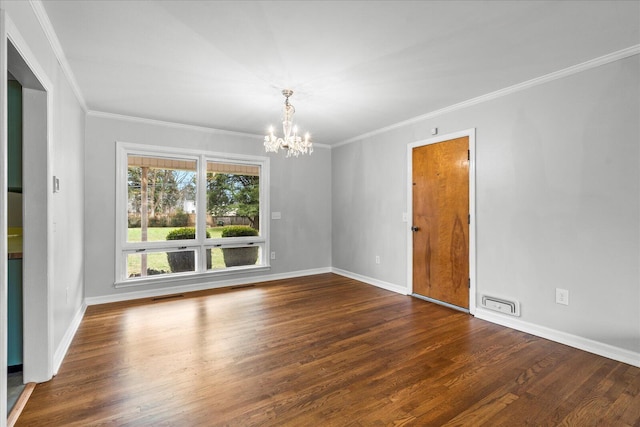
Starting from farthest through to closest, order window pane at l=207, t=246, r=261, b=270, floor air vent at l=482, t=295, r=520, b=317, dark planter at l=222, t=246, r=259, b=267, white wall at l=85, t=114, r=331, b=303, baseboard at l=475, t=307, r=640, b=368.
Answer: dark planter at l=222, t=246, r=259, b=267 < window pane at l=207, t=246, r=261, b=270 < white wall at l=85, t=114, r=331, b=303 < floor air vent at l=482, t=295, r=520, b=317 < baseboard at l=475, t=307, r=640, b=368

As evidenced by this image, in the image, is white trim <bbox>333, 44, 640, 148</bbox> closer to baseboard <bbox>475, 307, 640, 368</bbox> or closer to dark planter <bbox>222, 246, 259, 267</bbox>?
baseboard <bbox>475, 307, 640, 368</bbox>

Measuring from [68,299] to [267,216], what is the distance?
9.62 ft

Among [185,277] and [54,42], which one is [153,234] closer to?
[185,277]

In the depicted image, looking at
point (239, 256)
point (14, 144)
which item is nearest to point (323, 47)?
point (14, 144)

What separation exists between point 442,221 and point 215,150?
11.5ft

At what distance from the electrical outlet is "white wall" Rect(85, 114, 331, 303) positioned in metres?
3.74

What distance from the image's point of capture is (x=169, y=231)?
15.2 feet

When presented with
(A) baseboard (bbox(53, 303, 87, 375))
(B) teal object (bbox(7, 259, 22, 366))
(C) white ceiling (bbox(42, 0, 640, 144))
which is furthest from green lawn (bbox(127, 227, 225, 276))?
(B) teal object (bbox(7, 259, 22, 366))

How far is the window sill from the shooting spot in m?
4.28

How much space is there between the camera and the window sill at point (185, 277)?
169 inches

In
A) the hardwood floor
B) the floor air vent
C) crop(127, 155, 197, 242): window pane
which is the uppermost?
crop(127, 155, 197, 242): window pane

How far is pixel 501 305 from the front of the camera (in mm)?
3369

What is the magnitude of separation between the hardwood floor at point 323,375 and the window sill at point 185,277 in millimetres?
638

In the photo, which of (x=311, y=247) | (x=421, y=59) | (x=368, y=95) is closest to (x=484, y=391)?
(x=421, y=59)
